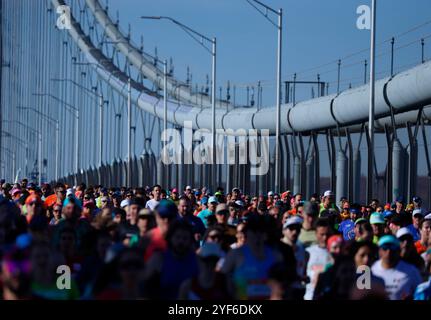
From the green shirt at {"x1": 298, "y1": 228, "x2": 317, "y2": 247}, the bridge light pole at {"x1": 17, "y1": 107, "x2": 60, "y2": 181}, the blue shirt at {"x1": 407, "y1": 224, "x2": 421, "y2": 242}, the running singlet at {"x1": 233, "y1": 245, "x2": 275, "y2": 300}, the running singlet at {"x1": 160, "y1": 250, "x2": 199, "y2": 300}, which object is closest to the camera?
the running singlet at {"x1": 160, "y1": 250, "x2": 199, "y2": 300}

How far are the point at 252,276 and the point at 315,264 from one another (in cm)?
169

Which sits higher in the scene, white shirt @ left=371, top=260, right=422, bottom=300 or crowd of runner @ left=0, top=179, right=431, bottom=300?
crowd of runner @ left=0, top=179, right=431, bottom=300

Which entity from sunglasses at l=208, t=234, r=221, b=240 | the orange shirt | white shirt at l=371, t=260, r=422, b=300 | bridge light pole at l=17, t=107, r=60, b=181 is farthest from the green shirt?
bridge light pole at l=17, t=107, r=60, b=181

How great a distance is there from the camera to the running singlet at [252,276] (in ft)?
31.4

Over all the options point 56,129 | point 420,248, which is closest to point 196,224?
point 420,248

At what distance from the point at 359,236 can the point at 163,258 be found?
17.4ft

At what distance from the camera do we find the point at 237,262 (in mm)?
10219

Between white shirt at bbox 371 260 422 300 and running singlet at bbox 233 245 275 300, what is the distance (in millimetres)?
883

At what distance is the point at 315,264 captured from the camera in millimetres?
11688

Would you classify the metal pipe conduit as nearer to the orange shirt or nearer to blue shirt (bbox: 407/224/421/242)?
blue shirt (bbox: 407/224/421/242)

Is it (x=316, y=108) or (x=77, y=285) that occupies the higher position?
(x=316, y=108)

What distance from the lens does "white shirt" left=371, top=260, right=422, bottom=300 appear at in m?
10.7
